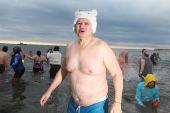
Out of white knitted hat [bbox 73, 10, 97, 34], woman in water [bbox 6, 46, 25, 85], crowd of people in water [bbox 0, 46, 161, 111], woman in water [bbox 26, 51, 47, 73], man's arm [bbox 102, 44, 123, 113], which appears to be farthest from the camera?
woman in water [bbox 26, 51, 47, 73]

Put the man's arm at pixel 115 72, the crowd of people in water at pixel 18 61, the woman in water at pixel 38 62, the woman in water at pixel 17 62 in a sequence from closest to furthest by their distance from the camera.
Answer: the man's arm at pixel 115 72, the woman in water at pixel 17 62, the crowd of people in water at pixel 18 61, the woman in water at pixel 38 62

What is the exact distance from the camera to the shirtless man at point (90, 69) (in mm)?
1914

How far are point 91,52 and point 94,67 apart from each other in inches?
8.0

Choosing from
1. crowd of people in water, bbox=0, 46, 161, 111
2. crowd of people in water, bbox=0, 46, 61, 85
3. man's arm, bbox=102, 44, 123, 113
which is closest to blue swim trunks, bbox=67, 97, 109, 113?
man's arm, bbox=102, 44, 123, 113

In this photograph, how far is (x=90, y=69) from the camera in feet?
6.31

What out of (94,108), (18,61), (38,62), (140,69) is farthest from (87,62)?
(38,62)

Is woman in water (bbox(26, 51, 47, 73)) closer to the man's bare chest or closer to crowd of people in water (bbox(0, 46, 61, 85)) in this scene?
crowd of people in water (bbox(0, 46, 61, 85))

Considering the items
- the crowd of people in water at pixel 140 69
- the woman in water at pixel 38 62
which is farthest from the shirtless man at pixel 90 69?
the woman in water at pixel 38 62

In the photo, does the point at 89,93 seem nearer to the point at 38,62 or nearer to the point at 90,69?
the point at 90,69

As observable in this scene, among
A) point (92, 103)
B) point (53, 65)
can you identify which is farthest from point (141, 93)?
point (53, 65)

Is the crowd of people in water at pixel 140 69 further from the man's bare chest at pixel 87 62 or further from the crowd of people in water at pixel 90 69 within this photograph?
the man's bare chest at pixel 87 62

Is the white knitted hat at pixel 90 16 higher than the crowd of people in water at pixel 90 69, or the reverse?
the white knitted hat at pixel 90 16

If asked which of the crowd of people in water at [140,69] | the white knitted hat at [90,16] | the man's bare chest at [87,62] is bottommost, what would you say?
the crowd of people in water at [140,69]

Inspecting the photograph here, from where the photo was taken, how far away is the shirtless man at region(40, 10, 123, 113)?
1.91 metres
